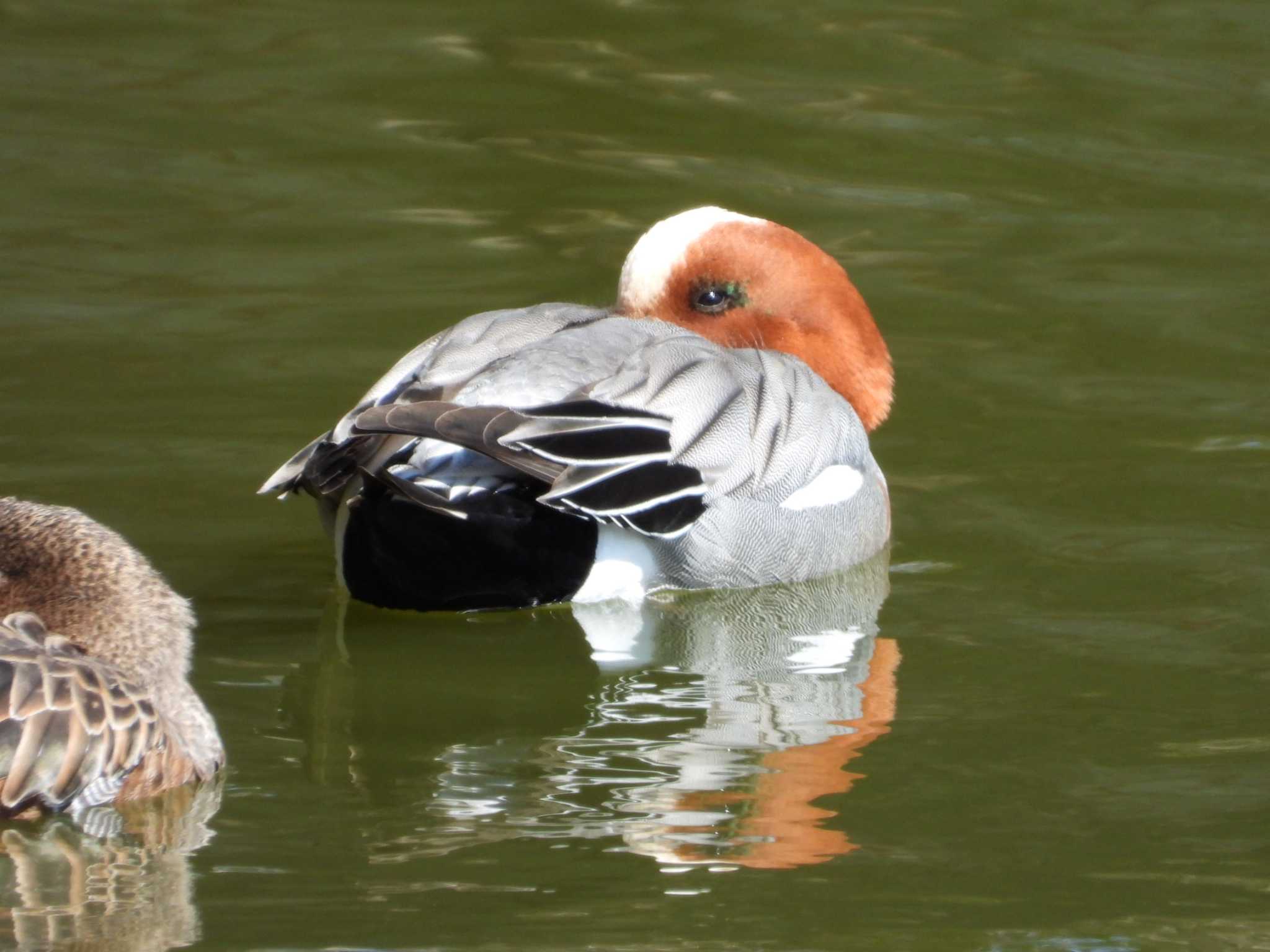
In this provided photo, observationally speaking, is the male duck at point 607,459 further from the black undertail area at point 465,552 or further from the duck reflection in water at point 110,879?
the duck reflection in water at point 110,879

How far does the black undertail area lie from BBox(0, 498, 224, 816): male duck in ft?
2.44

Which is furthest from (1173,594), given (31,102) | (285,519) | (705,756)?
(31,102)

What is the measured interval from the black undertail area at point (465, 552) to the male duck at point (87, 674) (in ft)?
2.44

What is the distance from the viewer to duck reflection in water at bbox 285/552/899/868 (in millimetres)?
3906

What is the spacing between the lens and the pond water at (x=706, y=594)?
3686 mm

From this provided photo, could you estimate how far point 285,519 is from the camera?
238 inches

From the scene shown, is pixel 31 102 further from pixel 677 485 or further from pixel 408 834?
pixel 408 834

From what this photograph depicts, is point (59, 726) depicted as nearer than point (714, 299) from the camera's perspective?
Yes

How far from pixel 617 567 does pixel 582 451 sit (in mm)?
417

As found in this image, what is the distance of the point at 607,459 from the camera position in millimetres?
5020

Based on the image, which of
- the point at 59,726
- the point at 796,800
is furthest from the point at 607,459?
the point at 59,726

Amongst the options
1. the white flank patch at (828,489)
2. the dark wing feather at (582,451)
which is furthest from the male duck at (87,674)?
the white flank patch at (828,489)

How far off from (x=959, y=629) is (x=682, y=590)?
0.73 meters

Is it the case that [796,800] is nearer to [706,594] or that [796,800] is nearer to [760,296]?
[706,594]
